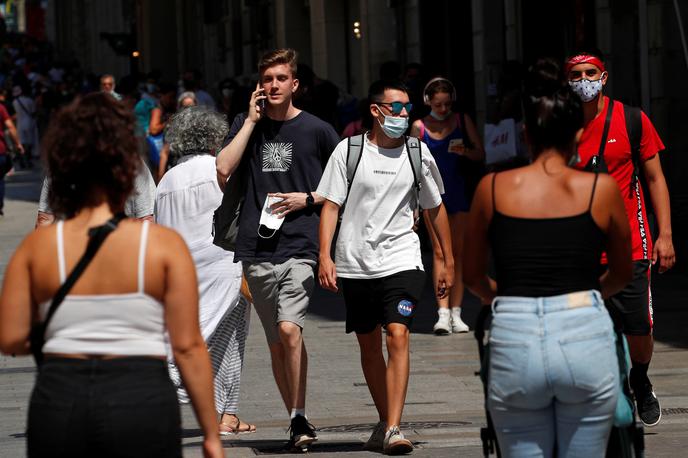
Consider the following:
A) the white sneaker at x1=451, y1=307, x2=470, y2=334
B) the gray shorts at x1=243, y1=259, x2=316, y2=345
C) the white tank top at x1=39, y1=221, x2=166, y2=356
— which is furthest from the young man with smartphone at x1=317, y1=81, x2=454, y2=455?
the white sneaker at x1=451, y1=307, x2=470, y2=334

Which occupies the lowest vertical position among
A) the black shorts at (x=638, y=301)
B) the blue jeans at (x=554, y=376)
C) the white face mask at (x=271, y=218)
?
the black shorts at (x=638, y=301)

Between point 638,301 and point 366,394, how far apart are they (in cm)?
244

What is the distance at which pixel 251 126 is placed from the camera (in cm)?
817

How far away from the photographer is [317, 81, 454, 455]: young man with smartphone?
26.1 feet

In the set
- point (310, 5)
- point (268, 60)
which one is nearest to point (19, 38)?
point (310, 5)

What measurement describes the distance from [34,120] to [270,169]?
1383 inches

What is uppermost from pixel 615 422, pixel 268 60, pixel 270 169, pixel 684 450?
pixel 268 60

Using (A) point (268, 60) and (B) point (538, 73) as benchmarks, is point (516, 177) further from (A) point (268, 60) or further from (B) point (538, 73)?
(A) point (268, 60)

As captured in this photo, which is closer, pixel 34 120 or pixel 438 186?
pixel 438 186

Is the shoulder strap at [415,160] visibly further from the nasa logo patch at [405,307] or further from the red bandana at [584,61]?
the red bandana at [584,61]

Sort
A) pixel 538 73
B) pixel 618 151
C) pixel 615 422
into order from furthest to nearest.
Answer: pixel 618 151
pixel 538 73
pixel 615 422

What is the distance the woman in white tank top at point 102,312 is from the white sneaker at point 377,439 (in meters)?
3.46

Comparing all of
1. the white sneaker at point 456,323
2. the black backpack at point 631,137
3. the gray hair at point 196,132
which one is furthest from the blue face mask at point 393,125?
the white sneaker at point 456,323

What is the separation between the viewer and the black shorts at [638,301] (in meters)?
7.82
